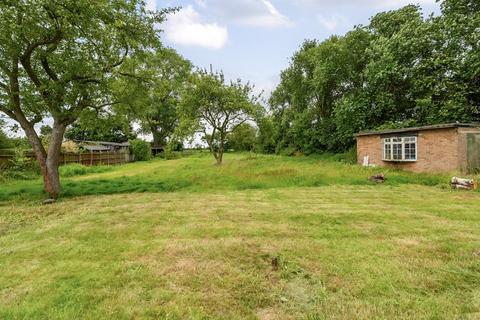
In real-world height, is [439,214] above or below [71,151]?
below

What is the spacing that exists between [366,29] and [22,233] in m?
26.6

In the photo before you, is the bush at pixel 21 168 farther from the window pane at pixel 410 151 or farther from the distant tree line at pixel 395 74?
the window pane at pixel 410 151

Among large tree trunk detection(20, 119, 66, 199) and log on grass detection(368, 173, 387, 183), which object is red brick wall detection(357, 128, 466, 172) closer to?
log on grass detection(368, 173, 387, 183)

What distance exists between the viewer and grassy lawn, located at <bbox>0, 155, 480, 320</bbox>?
2609mm

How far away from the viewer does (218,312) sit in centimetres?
253

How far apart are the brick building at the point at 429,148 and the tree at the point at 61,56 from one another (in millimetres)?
12638

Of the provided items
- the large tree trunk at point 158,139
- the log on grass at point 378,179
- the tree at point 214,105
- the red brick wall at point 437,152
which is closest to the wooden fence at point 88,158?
the tree at point 214,105

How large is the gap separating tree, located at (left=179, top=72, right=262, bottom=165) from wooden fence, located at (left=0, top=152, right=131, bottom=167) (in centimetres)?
881

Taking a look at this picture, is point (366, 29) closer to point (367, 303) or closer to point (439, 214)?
point (439, 214)

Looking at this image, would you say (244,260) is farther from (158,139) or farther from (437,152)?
(158,139)

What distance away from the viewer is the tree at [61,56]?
7.19 m

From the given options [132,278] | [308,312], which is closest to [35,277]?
[132,278]

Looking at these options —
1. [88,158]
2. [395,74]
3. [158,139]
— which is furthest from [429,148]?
[158,139]

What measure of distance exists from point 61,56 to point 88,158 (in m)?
17.2
